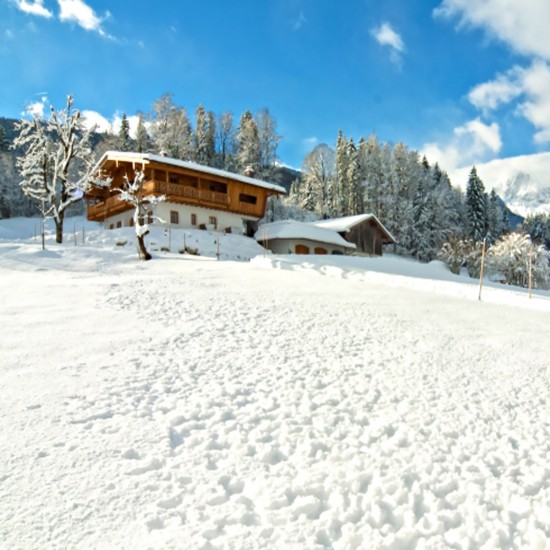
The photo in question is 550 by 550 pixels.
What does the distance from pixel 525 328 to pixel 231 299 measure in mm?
8094

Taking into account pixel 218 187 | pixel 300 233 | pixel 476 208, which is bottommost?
pixel 300 233

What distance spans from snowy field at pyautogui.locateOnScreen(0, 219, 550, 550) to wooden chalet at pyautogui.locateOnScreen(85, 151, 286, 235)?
22019 millimetres

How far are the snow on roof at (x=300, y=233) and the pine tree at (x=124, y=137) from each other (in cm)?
2860

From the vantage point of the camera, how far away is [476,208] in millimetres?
58062

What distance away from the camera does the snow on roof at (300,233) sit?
1304 inches

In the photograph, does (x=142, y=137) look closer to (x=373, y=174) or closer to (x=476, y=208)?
(x=373, y=174)

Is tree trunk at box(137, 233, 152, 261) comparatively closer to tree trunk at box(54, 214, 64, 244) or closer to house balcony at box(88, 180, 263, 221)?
tree trunk at box(54, 214, 64, 244)

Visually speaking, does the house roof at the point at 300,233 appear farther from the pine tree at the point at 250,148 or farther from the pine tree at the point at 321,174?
the pine tree at the point at 321,174

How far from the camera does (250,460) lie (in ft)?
14.1

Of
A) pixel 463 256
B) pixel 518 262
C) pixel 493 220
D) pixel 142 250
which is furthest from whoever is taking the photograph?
pixel 493 220

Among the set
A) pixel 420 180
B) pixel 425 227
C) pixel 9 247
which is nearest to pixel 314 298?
pixel 9 247

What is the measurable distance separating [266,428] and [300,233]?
2878 cm

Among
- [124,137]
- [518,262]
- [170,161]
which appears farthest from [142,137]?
[518,262]

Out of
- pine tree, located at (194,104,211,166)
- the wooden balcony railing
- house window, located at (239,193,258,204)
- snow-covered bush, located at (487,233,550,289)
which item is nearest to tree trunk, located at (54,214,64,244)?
the wooden balcony railing
